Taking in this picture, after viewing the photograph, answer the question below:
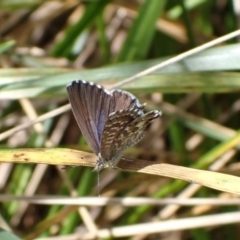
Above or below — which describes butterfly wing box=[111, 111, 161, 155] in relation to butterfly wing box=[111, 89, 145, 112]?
below

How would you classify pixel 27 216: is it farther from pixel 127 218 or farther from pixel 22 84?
pixel 22 84

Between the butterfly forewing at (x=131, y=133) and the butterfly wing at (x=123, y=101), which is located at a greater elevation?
the butterfly wing at (x=123, y=101)

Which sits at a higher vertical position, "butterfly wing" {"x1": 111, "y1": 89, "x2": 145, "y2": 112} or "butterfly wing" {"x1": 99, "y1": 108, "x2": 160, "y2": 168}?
"butterfly wing" {"x1": 111, "y1": 89, "x2": 145, "y2": 112}

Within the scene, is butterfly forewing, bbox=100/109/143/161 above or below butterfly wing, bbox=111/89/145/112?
below

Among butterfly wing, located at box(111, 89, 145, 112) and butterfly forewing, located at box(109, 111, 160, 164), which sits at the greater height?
butterfly wing, located at box(111, 89, 145, 112)

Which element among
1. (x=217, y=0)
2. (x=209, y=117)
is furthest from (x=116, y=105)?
(x=217, y=0)
